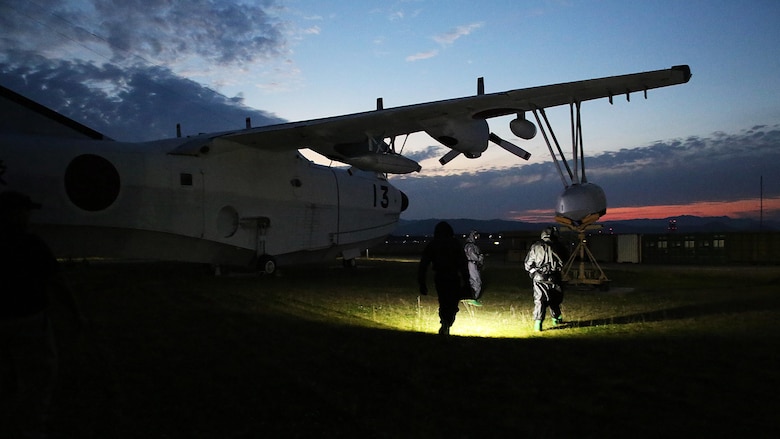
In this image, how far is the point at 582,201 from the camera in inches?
448

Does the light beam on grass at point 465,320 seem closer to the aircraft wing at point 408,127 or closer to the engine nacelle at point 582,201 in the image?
the engine nacelle at point 582,201

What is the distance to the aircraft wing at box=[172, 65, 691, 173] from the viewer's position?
11.6 metres

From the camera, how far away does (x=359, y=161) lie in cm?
1469

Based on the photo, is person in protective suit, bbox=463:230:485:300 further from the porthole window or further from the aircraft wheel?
the porthole window

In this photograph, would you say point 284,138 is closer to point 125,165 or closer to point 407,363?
point 125,165

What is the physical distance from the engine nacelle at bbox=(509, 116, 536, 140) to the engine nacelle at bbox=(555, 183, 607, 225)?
5.04ft

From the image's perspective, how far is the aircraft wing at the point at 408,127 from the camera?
1157cm

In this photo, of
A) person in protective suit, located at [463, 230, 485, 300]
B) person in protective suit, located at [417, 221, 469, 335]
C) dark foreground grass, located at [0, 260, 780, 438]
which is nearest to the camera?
dark foreground grass, located at [0, 260, 780, 438]

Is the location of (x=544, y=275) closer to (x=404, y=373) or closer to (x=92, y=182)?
(x=404, y=373)

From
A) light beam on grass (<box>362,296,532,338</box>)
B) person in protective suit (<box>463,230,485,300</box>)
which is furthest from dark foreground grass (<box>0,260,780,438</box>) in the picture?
person in protective suit (<box>463,230,485,300</box>)

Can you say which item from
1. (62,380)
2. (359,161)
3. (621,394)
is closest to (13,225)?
(62,380)

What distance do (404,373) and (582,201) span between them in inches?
269

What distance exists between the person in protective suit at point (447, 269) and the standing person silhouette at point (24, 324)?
483 cm

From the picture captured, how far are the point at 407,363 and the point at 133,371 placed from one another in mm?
2937
